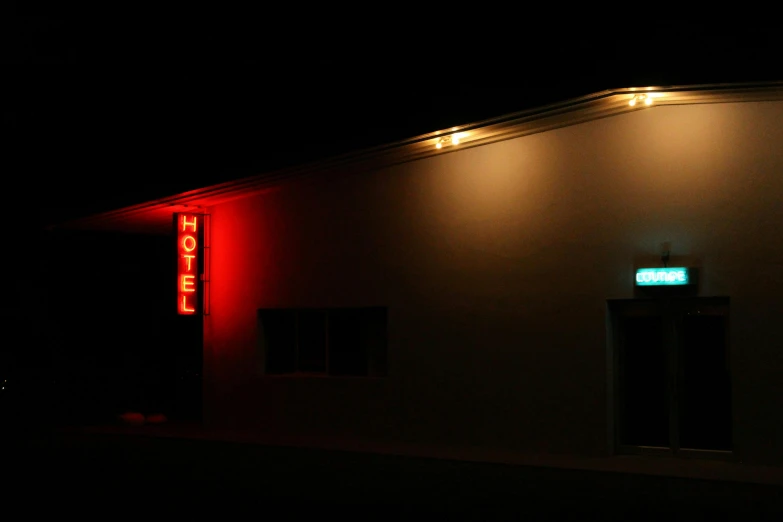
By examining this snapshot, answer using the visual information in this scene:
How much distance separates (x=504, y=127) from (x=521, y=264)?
2.18 meters

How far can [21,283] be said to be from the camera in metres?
36.8

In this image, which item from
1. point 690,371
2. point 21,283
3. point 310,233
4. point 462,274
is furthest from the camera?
point 21,283

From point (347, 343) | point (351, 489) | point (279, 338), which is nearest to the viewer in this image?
point (351, 489)

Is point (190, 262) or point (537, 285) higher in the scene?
point (190, 262)

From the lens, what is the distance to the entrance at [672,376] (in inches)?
548

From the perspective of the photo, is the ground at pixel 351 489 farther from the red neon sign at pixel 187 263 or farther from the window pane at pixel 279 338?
the red neon sign at pixel 187 263

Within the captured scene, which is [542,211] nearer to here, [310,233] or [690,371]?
[690,371]

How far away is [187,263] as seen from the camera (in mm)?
20656

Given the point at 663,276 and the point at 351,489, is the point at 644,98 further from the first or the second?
the point at 351,489

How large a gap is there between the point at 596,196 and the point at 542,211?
3.10ft

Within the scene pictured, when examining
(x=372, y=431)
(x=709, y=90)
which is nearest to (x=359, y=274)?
(x=372, y=431)

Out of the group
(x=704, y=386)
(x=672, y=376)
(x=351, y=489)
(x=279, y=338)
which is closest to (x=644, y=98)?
(x=672, y=376)

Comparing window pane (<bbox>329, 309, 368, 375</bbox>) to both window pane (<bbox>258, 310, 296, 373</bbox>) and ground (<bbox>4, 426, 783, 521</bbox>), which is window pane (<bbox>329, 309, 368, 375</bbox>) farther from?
ground (<bbox>4, 426, 783, 521</bbox>)

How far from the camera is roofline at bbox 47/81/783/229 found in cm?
1309
